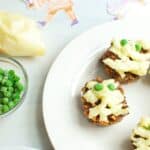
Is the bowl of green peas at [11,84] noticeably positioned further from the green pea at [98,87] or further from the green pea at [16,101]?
the green pea at [98,87]

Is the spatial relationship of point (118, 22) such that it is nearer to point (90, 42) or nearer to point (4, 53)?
point (90, 42)

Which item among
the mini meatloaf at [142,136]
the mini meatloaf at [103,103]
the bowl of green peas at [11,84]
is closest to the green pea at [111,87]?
the mini meatloaf at [103,103]

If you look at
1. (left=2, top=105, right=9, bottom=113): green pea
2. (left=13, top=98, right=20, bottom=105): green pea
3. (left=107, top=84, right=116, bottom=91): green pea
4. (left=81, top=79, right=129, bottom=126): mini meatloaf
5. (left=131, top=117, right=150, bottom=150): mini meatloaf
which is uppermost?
(left=13, top=98, right=20, bottom=105): green pea

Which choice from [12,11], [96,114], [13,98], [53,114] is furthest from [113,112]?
[12,11]

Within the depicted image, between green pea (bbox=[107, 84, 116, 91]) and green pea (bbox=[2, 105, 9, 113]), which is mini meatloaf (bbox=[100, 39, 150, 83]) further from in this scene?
green pea (bbox=[2, 105, 9, 113])

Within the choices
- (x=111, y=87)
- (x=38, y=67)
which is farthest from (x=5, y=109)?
(x=111, y=87)

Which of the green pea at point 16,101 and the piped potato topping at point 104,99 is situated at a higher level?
the green pea at point 16,101

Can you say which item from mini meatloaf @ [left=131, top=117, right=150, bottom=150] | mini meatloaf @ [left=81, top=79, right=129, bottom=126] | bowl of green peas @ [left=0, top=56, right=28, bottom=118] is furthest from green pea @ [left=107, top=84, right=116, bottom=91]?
bowl of green peas @ [left=0, top=56, right=28, bottom=118]

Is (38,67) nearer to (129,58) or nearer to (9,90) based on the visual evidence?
(9,90)
